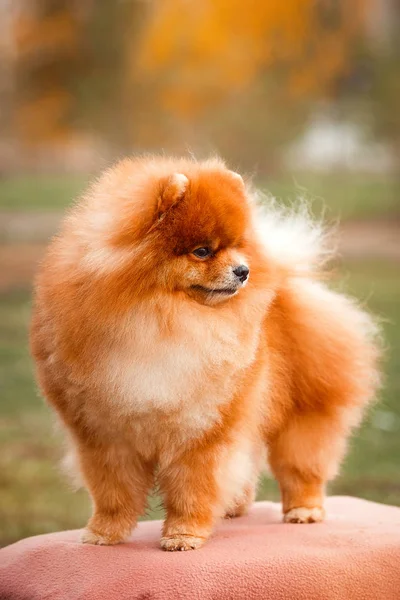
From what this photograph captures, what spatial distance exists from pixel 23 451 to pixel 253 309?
100 inches

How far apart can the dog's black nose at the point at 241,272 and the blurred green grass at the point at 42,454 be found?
4.41ft

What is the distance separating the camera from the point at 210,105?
6.03m

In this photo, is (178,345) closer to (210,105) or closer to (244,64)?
(210,105)

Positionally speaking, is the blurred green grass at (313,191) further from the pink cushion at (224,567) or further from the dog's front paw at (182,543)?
the dog's front paw at (182,543)

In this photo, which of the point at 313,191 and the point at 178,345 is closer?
the point at 178,345

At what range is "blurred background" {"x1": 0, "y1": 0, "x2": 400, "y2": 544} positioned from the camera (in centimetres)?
579

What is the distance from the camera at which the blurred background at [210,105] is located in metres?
5.79

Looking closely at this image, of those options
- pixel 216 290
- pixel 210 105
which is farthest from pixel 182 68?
pixel 216 290

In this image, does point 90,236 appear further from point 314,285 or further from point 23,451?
point 23,451

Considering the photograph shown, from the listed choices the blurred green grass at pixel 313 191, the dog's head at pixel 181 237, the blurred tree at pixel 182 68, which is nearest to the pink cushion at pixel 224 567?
the dog's head at pixel 181 237

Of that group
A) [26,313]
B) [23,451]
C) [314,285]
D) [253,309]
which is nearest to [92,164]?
[26,313]

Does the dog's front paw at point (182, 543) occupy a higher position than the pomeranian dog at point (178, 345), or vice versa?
the pomeranian dog at point (178, 345)

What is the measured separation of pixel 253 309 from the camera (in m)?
2.25

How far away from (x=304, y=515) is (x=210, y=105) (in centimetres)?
394
